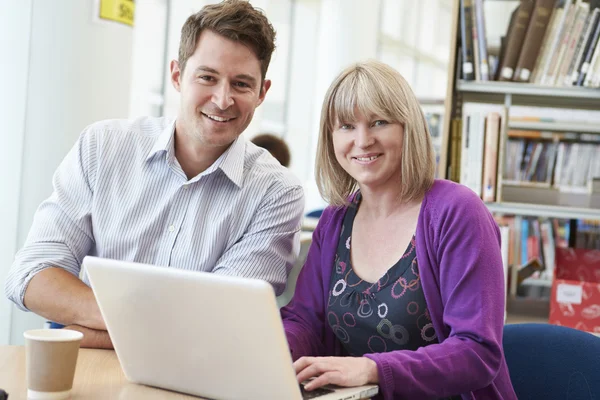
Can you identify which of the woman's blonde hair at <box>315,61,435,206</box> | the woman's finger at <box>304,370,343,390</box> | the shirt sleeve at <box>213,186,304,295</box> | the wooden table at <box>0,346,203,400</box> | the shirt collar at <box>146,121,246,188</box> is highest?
the woman's blonde hair at <box>315,61,435,206</box>

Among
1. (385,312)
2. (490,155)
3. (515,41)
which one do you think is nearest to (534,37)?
(515,41)

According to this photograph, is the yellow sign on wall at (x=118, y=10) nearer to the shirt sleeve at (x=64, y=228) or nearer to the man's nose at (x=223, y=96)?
the shirt sleeve at (x=64, y=228)

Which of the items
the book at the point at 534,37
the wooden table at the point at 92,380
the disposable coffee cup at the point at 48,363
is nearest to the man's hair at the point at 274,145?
the book at the point at 534,37

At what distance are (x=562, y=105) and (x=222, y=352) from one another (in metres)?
2.24

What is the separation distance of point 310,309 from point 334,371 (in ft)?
1.39

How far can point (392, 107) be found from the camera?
5.27 feet

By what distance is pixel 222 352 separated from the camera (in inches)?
46.9

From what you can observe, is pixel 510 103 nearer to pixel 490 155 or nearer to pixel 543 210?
pixel 490 155

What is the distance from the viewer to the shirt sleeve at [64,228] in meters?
1.74

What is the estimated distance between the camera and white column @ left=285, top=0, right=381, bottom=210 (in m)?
7.46

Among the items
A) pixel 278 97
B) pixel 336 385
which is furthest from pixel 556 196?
pixel 278 97

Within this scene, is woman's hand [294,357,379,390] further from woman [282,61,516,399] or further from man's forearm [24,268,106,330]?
man's forearm [24,268,106,330]

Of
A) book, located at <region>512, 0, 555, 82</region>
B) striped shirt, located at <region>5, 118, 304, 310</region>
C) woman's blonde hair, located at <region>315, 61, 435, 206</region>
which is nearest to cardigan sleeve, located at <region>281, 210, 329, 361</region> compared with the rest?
striped shirt, located at <region>5, 118, 304, 310</region>

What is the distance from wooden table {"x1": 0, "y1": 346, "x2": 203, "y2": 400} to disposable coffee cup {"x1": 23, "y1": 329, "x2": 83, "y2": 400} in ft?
0.11
